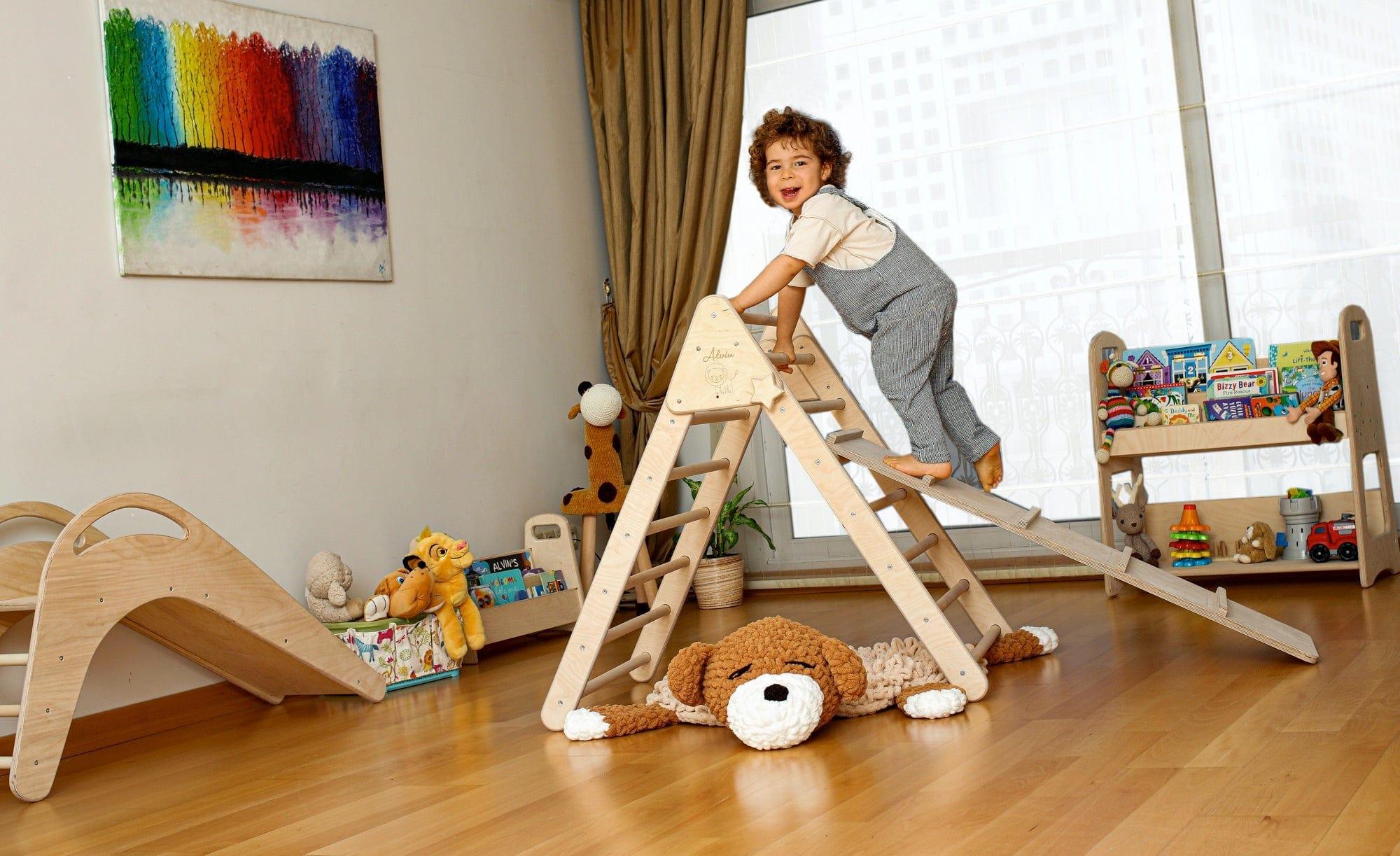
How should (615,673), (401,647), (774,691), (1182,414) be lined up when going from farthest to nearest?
(1182,414) < (401,647) < (615,673) < (774,691)

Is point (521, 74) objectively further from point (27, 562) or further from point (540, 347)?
point (27, 562)

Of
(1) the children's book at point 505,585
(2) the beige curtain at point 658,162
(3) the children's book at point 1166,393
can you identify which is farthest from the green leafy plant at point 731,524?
(3) the children's book at point 1166,393

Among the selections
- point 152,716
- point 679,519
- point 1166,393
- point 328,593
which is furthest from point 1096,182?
point 152,716

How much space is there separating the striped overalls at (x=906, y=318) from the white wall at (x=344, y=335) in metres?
1.45

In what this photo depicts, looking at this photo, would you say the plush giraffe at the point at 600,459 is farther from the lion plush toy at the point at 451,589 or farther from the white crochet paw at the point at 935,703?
the white crochet paw at the point at 935,703

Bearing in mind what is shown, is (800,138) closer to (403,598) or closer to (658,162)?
(403,598)

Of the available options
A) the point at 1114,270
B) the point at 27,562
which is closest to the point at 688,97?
the point at 1114,270

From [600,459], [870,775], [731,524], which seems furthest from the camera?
[731,524]

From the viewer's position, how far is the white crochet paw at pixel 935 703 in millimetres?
2035

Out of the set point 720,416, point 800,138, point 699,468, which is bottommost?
point 699,468

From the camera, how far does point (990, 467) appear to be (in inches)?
102

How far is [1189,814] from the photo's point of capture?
1.42 m

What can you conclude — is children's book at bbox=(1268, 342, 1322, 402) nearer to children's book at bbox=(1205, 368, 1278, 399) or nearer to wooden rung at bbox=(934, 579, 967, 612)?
children's book at bbox=(1205, 368, 1278, 399)

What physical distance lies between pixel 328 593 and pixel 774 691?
4.69 feet
